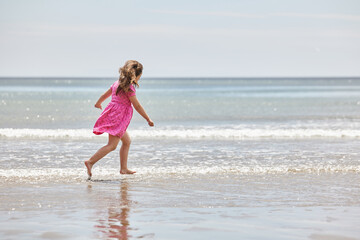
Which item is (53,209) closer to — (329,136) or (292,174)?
(292,174)

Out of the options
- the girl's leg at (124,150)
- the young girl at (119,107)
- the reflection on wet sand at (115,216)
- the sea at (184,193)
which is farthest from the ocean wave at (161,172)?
the reflection on wet sand at (115,216)

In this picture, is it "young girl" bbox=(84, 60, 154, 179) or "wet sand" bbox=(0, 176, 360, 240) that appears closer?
"wet sand" bbox=(0, 176, 360, 240)

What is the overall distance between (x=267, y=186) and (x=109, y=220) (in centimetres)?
255

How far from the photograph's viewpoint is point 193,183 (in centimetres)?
733

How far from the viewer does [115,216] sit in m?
5.38

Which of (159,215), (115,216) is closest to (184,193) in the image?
(159,215)

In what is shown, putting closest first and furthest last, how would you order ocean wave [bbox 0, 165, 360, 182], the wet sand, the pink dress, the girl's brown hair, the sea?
the wet sand < the sea < the girl's brown hair < the pink dress < ocean wave [bbox 0, 165, 360, 182]

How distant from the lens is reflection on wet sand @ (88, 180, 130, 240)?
15.5 feet

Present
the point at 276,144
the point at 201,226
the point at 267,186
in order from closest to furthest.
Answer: the point at 201,226 → the point at 267,186 → the point at 276,144

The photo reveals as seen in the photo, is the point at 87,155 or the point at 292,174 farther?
the point at 87,155

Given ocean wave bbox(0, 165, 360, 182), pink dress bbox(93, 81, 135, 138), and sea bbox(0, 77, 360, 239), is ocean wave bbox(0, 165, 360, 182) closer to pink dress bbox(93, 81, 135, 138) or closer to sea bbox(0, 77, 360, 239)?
sea bbox(0, 77, 360, 239)

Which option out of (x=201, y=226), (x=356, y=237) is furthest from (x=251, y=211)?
(x=356, y=237)

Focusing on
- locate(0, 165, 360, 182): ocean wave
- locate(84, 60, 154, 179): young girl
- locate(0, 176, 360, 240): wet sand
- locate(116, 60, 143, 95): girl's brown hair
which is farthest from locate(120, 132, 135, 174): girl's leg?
locate(0, 176, 360, 240): wet sand
